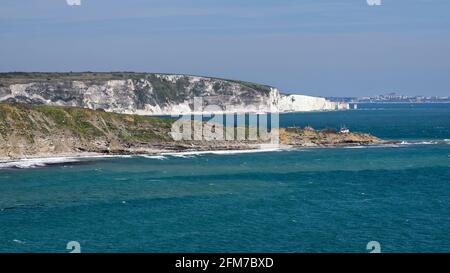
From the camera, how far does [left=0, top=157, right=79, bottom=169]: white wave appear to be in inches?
3809

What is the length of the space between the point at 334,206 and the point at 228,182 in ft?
69.6

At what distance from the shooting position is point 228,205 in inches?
2511


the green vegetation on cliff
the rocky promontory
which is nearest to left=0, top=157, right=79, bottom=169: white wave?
the rocky promontory

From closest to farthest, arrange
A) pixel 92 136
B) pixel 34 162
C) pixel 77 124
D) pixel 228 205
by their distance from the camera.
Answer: pixel 228 205 → pixel 34 162 → pixel 92 136 → pixel 77 124

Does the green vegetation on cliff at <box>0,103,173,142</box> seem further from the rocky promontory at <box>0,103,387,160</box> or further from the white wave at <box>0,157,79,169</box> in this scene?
the white wave at <box>0,157,79,169</box>

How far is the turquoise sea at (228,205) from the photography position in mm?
47375

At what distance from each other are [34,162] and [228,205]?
47.5 m

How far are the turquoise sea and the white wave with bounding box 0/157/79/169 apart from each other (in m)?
3.82

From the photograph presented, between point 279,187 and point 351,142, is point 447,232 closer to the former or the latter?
point 279,187

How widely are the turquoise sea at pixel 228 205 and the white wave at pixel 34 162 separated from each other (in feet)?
12.5

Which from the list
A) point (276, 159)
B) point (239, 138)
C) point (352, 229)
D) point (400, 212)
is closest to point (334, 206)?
point (400, 212)

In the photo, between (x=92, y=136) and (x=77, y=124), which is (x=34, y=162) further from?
(x=77, y=124)

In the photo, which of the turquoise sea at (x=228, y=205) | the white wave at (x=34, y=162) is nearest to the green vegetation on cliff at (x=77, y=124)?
the white wave at (x=34, y=162)

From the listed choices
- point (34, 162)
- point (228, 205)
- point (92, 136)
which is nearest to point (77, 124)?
point (92, 136)
